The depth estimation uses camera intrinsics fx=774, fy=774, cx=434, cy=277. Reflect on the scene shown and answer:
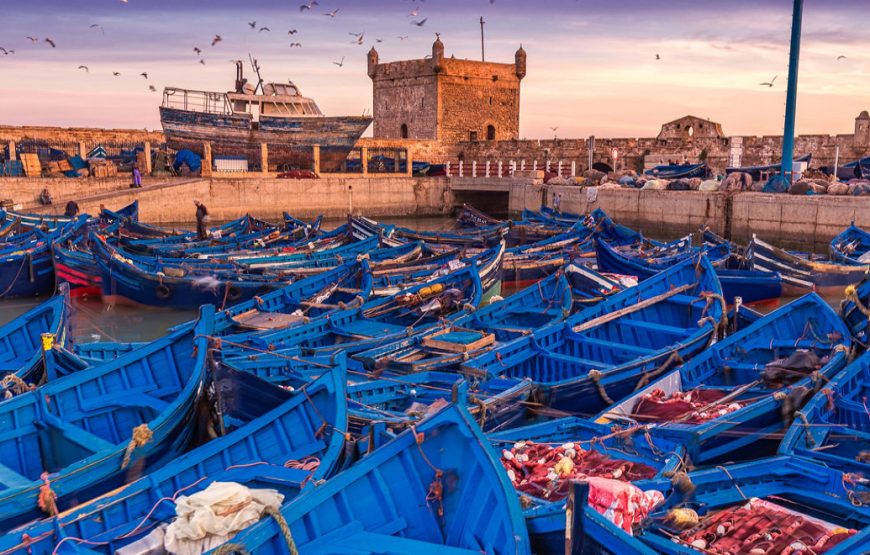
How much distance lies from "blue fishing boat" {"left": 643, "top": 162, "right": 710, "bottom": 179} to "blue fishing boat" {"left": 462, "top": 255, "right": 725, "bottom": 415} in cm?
2096

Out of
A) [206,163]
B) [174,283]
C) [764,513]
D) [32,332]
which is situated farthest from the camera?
[206,163]

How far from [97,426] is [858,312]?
9424mm

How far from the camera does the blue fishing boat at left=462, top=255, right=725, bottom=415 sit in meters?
8.59

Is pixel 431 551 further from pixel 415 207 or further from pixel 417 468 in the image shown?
pixel 415 207

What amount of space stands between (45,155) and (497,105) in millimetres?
26175

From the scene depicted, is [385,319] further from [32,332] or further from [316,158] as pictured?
[316,158]

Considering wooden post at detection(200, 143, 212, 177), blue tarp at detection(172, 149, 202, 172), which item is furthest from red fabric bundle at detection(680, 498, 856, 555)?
blue tarp at detection(172, 149, 202, 172)

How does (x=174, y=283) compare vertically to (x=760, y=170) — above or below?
below

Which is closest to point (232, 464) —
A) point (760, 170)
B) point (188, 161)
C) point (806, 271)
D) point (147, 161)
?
point (806, 271)

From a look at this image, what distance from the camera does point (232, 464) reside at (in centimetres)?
601

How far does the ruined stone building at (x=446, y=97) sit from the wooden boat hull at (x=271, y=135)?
26.4ft

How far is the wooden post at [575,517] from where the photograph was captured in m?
4.23

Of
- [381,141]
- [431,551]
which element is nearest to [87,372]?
[431,551]

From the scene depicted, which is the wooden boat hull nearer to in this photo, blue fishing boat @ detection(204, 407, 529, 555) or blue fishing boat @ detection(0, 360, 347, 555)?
blue fishing boat @ detection(0, 360, 347, 555)
